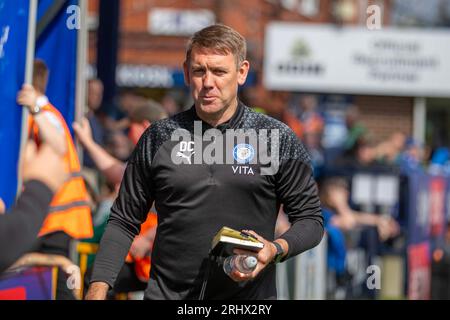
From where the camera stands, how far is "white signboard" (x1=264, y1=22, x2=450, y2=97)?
21391mm

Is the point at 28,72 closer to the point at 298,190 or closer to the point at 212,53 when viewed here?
the point at 212,53

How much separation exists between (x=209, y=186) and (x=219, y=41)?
2.12ft

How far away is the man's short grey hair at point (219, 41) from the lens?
4.70 metres

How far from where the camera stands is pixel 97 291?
4.58 m

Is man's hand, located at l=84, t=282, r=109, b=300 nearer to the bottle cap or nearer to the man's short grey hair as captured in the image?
the bottle cap

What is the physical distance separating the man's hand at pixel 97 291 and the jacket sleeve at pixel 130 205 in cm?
15

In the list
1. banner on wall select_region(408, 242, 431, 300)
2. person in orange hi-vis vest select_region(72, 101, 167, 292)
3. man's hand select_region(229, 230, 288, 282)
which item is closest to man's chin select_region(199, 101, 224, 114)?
man's hand select_region(229, 230, 288, 282)

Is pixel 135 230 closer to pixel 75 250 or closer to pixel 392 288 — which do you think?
pixel 75 250

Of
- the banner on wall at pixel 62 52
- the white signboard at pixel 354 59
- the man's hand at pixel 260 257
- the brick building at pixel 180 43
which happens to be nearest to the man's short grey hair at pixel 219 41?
the man's hand at pixel 260 257

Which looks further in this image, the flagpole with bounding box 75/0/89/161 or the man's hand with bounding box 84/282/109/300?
the flagpole with bounding box 75/0/89/161

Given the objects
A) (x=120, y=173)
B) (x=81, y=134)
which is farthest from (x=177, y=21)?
(x=81, y=134)

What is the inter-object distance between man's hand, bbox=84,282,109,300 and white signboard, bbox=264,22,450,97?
16.8 meters

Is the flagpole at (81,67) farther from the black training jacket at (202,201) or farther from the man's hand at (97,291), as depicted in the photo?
the man's hand at (97,291)
